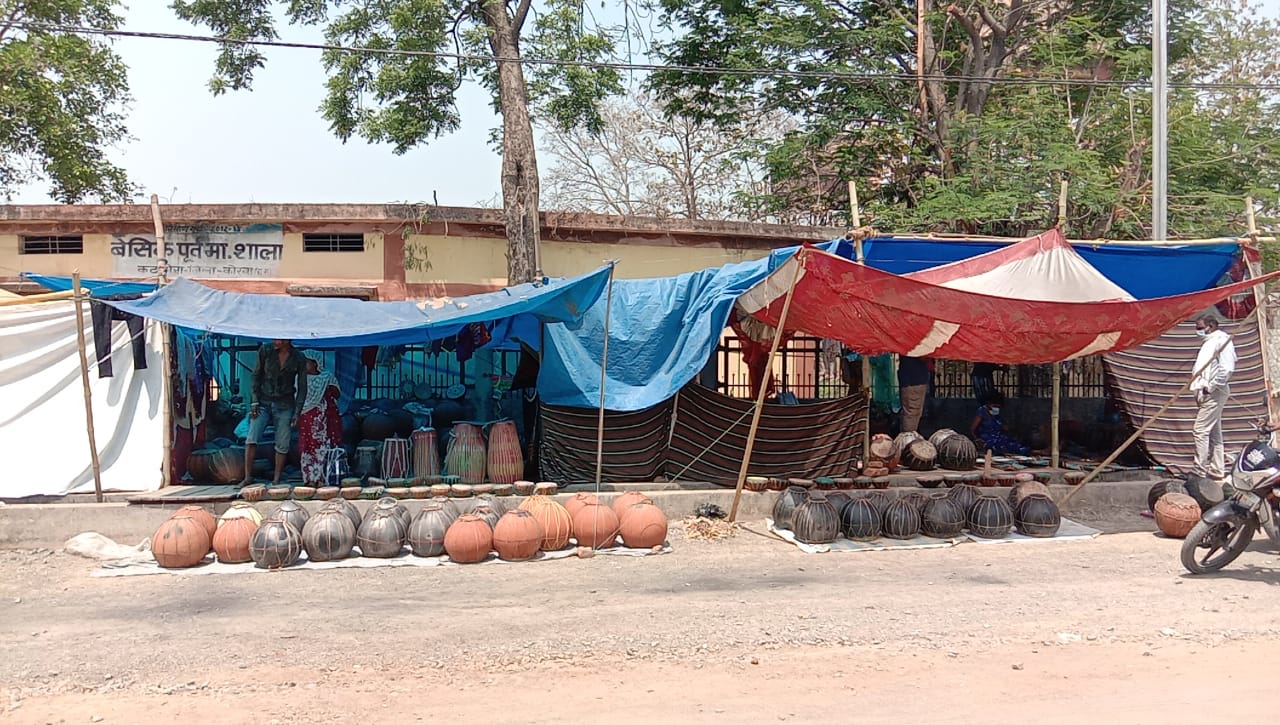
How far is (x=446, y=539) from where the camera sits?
7.62m

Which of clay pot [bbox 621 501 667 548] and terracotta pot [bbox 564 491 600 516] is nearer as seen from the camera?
clay pot [bbox 621 501 667 548]

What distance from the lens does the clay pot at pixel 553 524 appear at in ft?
25.8

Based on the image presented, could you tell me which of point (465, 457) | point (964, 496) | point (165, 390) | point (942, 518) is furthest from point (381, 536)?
point (964, 496)

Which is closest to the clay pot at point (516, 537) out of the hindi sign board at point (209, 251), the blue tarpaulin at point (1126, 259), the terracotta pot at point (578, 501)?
the terracotta pot at point (578, 501)

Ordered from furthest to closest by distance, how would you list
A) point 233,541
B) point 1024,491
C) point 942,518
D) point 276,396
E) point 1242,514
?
1. point 276,396
2. point 1024,491
3. point 942,518
4. point 233,541
5. point 1242,514

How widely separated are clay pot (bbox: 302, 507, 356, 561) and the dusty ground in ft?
0.79

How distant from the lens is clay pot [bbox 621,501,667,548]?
7.99m

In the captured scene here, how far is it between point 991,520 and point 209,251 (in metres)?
10.1

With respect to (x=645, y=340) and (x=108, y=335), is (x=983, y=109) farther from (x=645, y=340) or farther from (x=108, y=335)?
(x=108, y=335)

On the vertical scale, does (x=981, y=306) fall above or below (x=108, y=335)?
above

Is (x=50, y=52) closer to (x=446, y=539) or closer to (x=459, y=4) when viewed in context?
(x=459, y=4)

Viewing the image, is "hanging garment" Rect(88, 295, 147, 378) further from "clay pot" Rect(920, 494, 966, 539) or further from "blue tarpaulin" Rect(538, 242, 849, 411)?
"clay pot" Rect(920, 494, 966, 539)

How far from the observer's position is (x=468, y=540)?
297 inches

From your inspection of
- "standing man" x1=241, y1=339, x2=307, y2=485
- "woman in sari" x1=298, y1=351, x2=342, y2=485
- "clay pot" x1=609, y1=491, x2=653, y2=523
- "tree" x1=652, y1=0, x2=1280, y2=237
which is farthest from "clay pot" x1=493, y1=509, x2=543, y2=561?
"tree" x1=652, y1=0, x2=1280, y2=237
